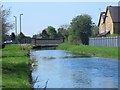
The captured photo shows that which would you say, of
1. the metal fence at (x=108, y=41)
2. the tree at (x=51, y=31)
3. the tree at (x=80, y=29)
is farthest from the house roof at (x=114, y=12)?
→ the tree at (x=51, y=31)

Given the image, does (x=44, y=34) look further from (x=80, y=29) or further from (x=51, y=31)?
(x=80, y=29)

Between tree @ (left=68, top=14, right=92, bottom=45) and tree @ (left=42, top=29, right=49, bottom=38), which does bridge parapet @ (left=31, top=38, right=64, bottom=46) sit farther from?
tree @ (left=68, top=14, right=92, bottom=45)

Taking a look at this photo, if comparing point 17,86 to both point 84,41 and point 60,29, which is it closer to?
point 84,41

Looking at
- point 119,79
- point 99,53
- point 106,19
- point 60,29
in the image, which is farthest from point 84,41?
point 119,79

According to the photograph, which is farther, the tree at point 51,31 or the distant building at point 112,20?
the tree at point 51,31

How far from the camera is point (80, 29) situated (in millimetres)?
99062

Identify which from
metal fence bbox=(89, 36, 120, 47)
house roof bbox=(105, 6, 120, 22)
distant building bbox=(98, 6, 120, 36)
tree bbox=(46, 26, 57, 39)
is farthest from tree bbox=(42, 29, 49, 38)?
metal fence bbox=(89, 36, 120, 47)

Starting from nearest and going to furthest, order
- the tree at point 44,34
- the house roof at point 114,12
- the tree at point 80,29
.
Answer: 1. the house roof at point 114,12
2. the tree at point 80,29
3. the tree at point 44,34

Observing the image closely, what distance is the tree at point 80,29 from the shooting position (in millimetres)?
98938

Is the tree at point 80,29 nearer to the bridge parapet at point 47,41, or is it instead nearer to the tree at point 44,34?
the bridge parapet at point 47,41

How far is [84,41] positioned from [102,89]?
77.9m

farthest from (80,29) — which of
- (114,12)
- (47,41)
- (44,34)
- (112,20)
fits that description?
(44,34)

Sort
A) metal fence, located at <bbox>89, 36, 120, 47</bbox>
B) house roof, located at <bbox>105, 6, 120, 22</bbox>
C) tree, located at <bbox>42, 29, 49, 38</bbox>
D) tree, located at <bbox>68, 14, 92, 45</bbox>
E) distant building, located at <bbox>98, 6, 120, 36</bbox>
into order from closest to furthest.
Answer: metal fence, located at <bbox>89, 36, 120, 47</bbox> → distant building, located at <bbox>98, 6, 120, 36</bbox> → house roof, located at <bbox>105, 6, 120, 22</bbox> → tree, located at <bbox>68, 14, 92, 45</bbox> → tree, located at <bbox>42, 29, 49, 38</bbox>

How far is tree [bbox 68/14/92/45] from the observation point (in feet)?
325
